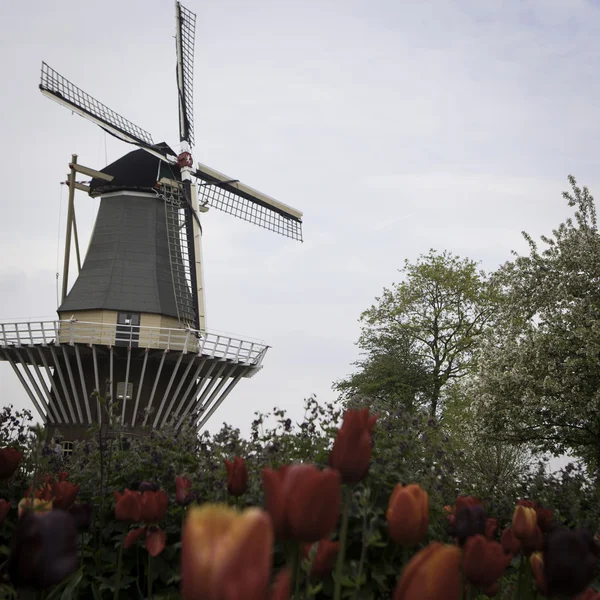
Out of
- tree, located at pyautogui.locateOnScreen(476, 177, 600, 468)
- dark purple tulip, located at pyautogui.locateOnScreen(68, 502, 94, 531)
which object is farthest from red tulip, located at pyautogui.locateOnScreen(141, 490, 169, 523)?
tree, located at pyautogui.locateOnScreen(476, 177, 600, 468)

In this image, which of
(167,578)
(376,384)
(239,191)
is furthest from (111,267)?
(167,578)

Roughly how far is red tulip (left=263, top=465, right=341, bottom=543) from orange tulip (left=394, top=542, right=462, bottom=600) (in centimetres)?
30

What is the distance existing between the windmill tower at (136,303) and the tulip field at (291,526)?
1717 cm

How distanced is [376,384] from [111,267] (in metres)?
12.8

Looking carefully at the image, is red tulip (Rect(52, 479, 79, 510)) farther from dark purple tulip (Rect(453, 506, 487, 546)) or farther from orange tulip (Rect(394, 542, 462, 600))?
orange tulip (Rect(394, 542, 462, 600))

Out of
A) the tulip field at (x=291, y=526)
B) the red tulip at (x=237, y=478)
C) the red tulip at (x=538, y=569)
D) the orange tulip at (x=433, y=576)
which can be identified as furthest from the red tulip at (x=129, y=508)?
the orange tulip at (x=433, y=576)

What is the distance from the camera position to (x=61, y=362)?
25203 mm

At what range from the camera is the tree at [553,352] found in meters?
17.1

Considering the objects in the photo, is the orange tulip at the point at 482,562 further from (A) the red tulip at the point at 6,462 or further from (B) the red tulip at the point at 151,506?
(A) the red tulip at the point at 6,462

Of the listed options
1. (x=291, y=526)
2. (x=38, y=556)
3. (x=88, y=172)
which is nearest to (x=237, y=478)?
(x=38, y=556)

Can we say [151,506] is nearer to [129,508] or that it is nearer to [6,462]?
[129,508]

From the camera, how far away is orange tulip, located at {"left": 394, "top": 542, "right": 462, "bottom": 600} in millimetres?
1052

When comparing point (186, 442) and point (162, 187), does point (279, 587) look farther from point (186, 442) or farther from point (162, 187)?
point (162, 187)

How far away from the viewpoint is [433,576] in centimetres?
105
